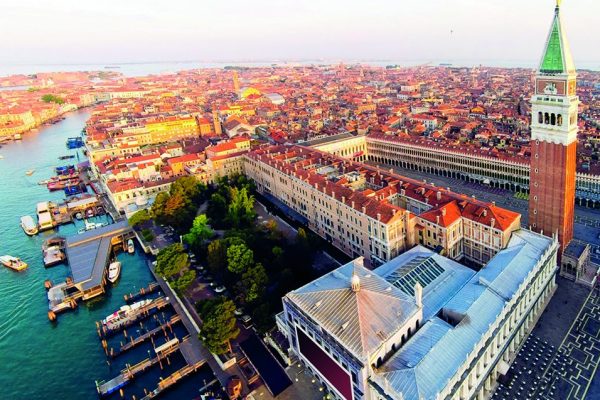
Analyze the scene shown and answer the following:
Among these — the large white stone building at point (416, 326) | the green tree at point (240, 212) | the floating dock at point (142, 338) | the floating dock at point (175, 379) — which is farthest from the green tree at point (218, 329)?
the green tree at point (240, 212)

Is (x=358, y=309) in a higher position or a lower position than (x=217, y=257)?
higher

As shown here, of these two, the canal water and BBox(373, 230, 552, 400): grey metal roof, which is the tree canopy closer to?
the canal water

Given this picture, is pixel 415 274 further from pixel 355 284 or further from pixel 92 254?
pixel 92 254

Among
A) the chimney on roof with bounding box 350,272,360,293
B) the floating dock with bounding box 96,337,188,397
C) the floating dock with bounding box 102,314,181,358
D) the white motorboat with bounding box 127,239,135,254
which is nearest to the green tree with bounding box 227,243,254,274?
the floating dock with bounding box 102,314,181,358

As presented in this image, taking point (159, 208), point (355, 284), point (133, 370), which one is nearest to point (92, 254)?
point (159, 208)

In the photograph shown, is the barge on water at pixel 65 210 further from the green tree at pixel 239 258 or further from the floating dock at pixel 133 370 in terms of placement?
the floating dock at pixel 133 370

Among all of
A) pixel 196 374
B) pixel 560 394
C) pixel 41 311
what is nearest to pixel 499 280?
pixel 560 394
